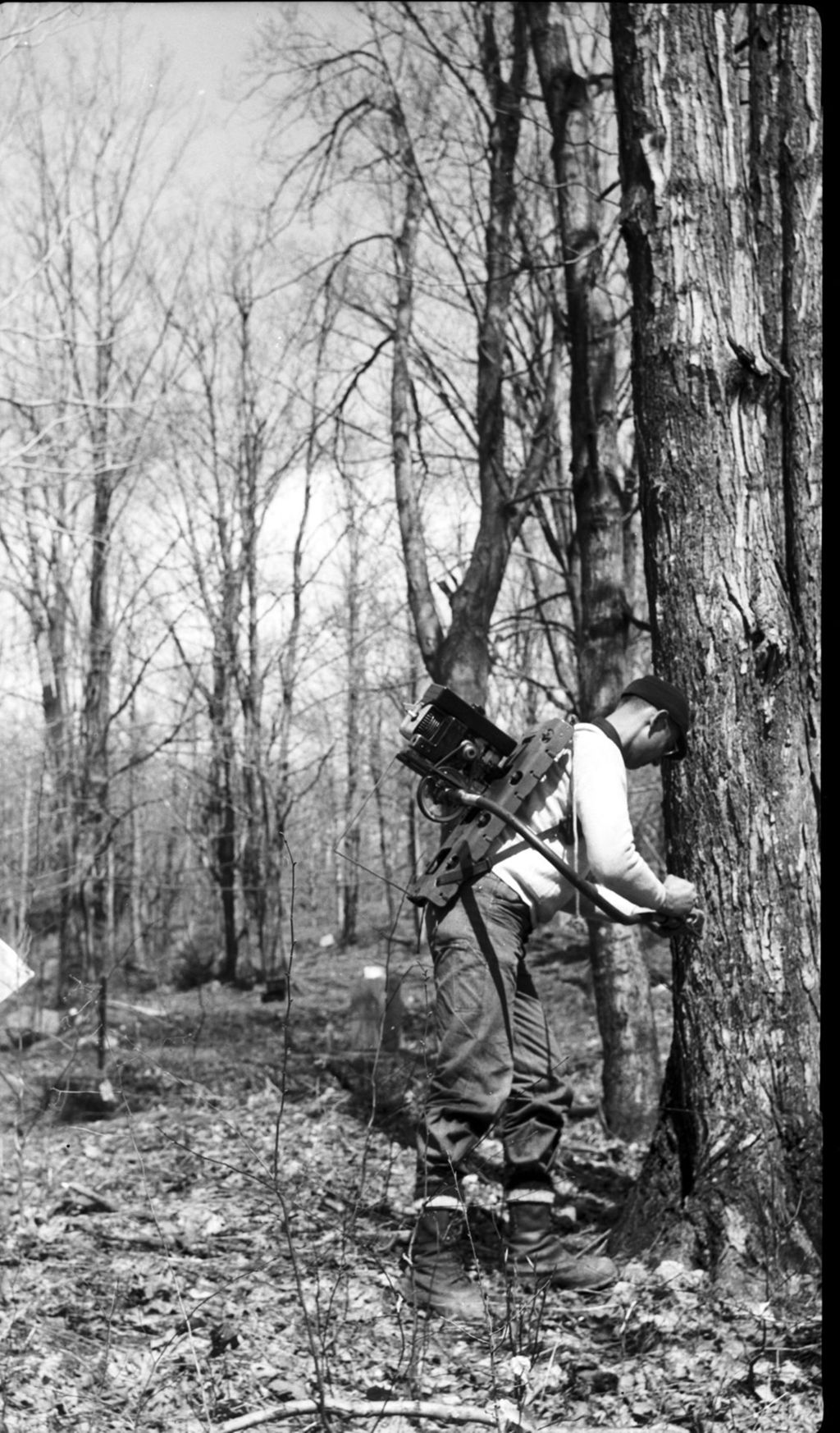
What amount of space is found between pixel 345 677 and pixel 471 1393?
18080mm

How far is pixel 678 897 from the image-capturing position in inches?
153

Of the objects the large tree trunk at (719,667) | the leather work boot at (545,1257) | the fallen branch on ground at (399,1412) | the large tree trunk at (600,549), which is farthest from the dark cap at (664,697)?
the large tree trunk at (600,549)

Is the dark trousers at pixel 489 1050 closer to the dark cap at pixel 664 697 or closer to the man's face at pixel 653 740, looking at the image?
the man's face at pixel 653 740

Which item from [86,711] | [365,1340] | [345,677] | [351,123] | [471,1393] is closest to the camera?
[471,1393]

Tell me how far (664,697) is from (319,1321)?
7.03 feet

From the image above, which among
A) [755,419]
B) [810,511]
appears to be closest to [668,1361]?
[755,419]

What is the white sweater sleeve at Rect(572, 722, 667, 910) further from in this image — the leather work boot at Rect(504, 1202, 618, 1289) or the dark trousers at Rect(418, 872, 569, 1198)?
the leather work boot at Rect(504, 1202, 618, 1289)

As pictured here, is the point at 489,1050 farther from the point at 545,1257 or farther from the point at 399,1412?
the point at 399,1412

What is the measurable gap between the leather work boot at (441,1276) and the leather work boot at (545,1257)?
17cm

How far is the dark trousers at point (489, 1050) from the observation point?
3.88 metres

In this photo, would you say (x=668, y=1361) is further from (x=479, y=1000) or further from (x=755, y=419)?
(x=755, y=419)

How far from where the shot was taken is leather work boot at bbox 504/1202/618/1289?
3.94 m

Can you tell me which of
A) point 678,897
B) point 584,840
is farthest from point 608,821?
point 678,897

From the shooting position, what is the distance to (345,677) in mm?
21078
